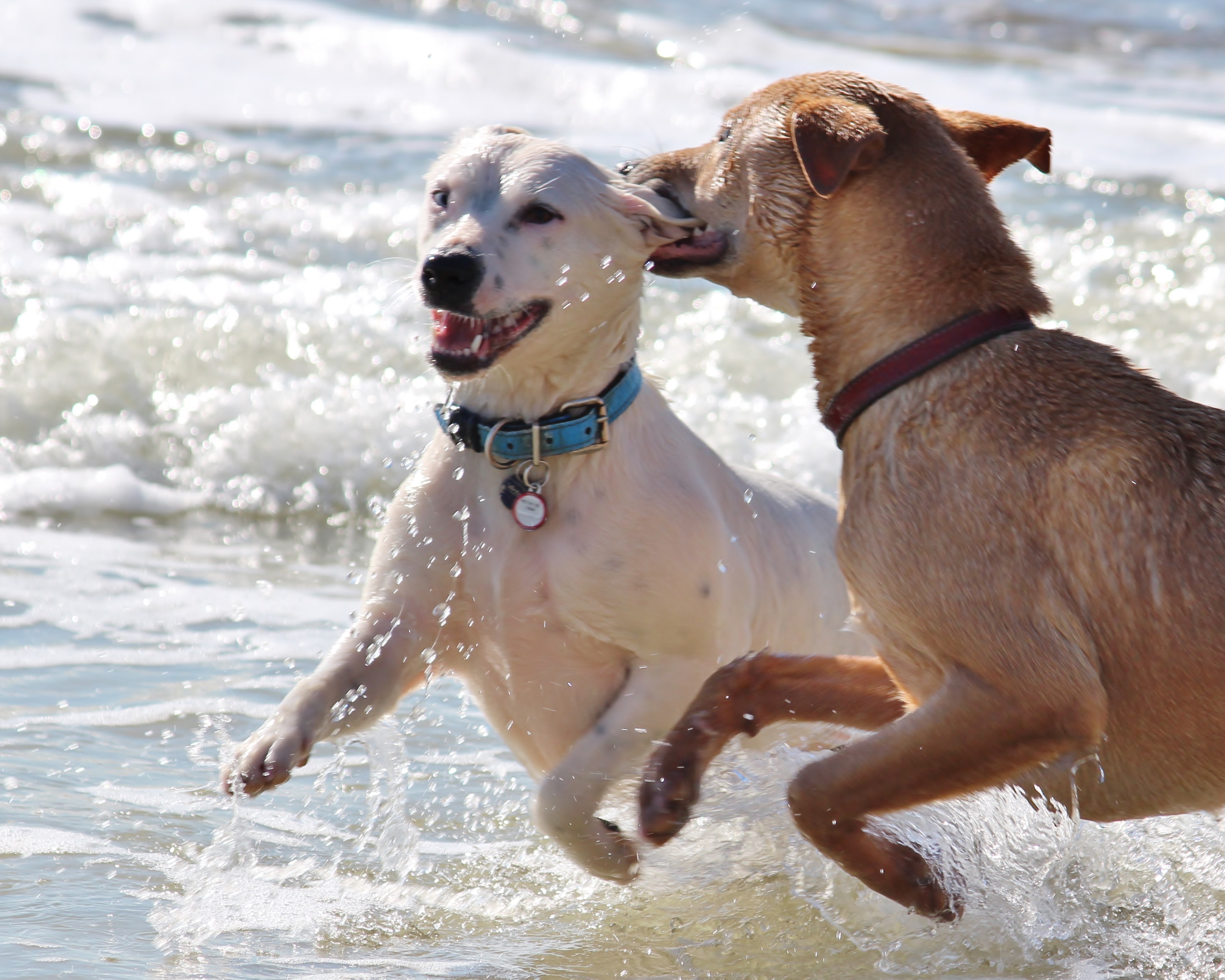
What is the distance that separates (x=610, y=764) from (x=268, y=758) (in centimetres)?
78

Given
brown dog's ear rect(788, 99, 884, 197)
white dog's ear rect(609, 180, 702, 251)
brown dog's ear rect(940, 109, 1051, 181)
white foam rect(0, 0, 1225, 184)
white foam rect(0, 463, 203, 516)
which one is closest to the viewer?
brown dog's ear rect(788, 99, 884, 197)

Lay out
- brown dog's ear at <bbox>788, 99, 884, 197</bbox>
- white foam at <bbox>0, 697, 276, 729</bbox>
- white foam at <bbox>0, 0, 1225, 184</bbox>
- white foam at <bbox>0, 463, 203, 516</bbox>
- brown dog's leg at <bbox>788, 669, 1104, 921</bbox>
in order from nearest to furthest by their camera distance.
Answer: brown dog's leg at <bbox>788, 669, 1104, 921</bbox> → brown dog's ear at <bbox>788, 99, 884, 197</bbox> → white foam at <bbox>0, 697, 276, 729</bbox> → white foam at <bbox>0, 463, 203, 516</bbox> → white foam at <bbox>0, 0, 1225, 184</bbox>

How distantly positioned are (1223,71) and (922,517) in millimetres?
15150

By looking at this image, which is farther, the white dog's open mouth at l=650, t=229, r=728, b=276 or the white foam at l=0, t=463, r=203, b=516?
the white foam at l=0, t=463, r=203, b=516

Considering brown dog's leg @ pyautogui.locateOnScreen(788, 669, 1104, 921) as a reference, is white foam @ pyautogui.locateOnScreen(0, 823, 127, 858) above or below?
below

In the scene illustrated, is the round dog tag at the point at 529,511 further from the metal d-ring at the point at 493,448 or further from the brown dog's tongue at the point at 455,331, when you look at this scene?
the brown dog's tongue at the point at 455,331

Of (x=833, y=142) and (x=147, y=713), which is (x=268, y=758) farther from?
(x=833, y=142)

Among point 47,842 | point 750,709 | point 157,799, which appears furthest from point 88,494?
point 750,709

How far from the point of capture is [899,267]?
3.31m

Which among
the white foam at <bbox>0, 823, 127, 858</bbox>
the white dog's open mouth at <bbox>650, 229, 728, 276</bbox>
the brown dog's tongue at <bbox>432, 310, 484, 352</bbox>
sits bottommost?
the white foam at <bbox>0, 823, 127, 858</bbox>

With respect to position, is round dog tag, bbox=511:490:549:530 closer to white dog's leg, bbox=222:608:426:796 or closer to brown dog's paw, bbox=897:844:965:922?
white dog's leg, bbox=222:608:426:796

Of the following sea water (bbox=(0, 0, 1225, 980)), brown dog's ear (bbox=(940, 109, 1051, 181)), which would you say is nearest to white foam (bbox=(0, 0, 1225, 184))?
sea water (bbox=(0, 0, 1225, 980))

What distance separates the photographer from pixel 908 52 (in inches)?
646

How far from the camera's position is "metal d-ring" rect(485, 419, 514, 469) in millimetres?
3555
